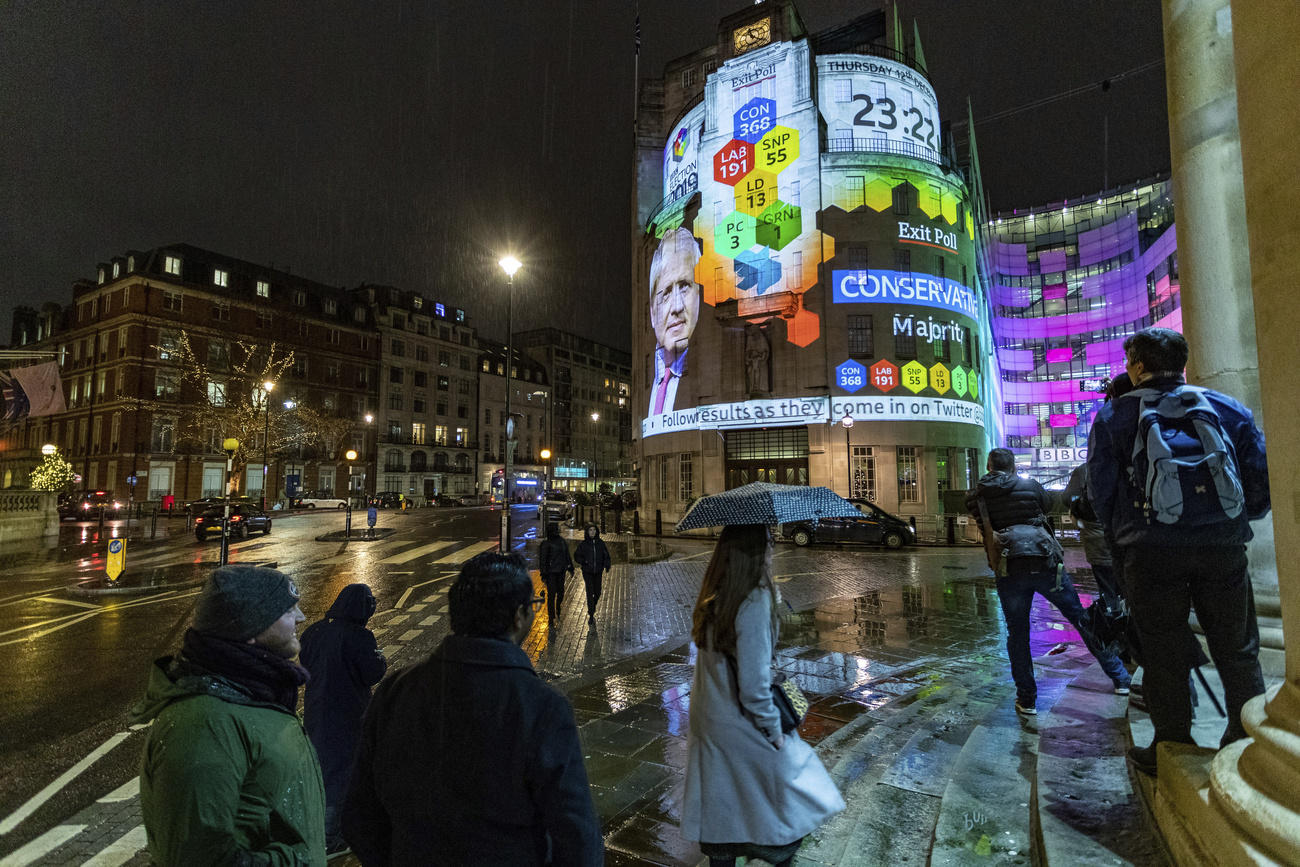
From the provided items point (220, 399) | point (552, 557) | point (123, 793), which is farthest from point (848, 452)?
point (220, 399)

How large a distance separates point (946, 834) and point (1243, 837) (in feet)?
5.20

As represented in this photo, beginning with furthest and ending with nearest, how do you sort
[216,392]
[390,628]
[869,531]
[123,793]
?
1. [216,392]
2. [869,531]
3. [390,628]
4. [123,793]

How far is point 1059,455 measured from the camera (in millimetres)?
60188

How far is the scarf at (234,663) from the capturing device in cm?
178

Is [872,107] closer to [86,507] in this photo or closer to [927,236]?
[927,236]

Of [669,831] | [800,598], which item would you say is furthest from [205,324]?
[669,831]

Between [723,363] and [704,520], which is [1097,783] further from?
[723,363]

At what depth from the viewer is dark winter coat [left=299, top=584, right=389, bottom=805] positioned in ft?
12.5

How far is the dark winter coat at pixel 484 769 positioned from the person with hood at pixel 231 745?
229 millimetres

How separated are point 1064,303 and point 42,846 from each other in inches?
3148

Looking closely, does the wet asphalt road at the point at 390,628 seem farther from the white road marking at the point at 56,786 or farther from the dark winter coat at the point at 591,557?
the dark winter coat at the point at 591,557

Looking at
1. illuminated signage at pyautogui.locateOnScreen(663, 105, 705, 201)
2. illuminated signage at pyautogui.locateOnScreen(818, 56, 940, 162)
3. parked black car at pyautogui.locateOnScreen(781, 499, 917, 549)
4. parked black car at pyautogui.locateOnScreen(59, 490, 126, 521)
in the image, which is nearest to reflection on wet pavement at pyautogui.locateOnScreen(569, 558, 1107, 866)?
parked black car at pyautogui.locateOnScreen(781, 499, 917, 549)

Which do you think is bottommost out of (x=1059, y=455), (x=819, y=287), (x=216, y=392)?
(x=1059, y=455)

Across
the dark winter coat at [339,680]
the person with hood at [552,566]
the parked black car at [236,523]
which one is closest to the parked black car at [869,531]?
the person with hood at [552,566]
